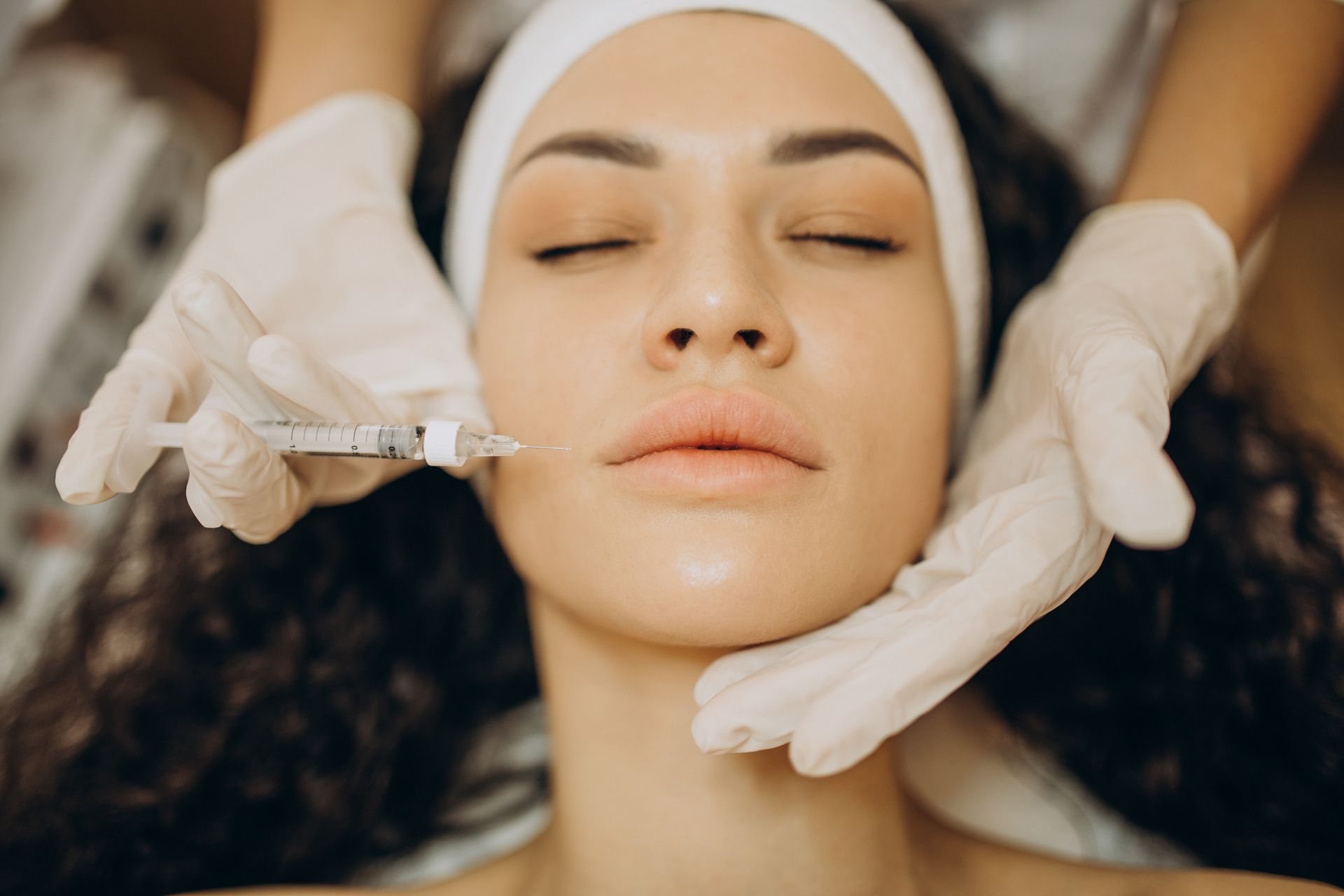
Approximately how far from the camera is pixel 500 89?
1.42 meters

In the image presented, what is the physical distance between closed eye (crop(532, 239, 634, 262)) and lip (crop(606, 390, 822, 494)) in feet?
0.96

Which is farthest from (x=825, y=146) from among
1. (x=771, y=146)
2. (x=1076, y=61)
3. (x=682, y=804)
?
(x=1076, y=61)

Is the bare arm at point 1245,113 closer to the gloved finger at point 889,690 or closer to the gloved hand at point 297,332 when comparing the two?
the gloved finger at point 889,690

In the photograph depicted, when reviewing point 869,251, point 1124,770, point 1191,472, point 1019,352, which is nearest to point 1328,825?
point 1124,770

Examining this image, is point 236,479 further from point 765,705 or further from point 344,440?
point 765,705

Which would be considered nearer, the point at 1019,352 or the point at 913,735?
the point at 1019,352

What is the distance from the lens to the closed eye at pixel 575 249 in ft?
3.98

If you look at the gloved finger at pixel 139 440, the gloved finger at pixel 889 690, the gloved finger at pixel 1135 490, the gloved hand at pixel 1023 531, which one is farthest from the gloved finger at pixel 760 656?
the gloved finger at pixel 139 440

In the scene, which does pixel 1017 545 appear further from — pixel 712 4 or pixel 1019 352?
pixel 712 4

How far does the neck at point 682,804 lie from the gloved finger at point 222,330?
0.54 meters

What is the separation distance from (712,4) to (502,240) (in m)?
0.49

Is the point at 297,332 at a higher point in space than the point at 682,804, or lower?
higher

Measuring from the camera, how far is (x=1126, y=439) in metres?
0.88

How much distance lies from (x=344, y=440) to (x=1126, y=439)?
2.96 feet
